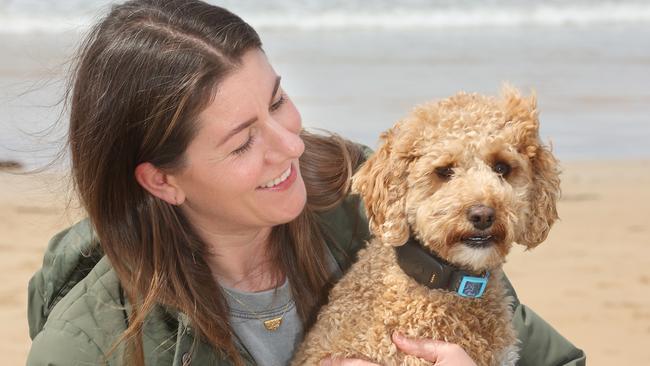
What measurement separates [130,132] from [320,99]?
9233 millimetres

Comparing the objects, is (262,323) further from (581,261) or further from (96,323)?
(581,261)

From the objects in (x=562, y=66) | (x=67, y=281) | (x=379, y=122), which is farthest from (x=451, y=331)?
(x=562, y=66)

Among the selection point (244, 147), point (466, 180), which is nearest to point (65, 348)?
point (244, 147)

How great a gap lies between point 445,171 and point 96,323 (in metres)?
1.40

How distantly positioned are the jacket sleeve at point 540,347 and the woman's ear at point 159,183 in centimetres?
146

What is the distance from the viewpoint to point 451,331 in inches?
130

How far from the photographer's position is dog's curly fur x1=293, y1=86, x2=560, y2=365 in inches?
124

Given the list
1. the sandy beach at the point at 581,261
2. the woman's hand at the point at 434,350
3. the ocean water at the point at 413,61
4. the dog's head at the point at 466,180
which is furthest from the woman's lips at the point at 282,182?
the sandy beach at the point at 581,261

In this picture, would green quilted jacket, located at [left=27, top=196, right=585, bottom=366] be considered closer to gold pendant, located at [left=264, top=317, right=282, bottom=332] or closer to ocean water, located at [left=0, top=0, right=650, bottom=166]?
gold pendant, located at [left=264, top=317, right=282, bottom=332]

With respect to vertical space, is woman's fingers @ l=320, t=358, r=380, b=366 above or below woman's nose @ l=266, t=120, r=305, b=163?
below

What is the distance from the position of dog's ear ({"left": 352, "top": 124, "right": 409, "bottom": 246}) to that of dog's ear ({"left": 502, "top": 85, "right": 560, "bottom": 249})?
0.42m

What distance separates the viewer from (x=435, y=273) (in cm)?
326

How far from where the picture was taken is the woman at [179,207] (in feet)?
10.9

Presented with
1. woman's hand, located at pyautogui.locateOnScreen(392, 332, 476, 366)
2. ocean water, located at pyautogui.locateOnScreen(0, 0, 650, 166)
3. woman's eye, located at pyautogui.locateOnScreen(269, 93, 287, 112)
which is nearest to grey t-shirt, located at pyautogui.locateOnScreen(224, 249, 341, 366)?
woman's hand, located at pyautogui.locateOnScreen(392, 332, 476, 366)
